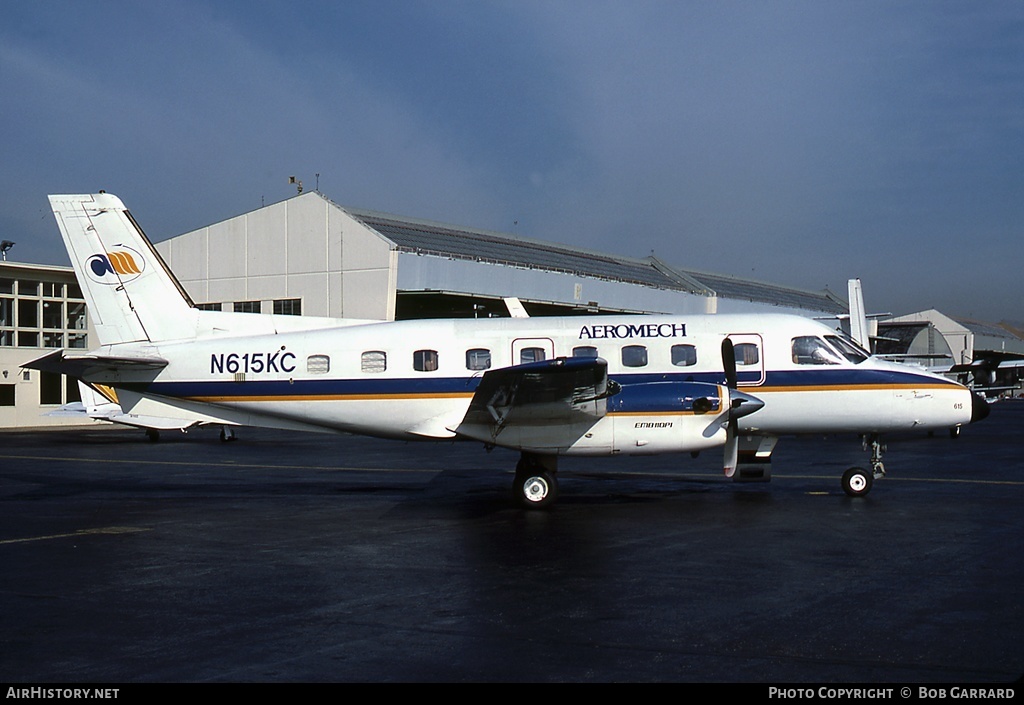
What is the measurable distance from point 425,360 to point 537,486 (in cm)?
284

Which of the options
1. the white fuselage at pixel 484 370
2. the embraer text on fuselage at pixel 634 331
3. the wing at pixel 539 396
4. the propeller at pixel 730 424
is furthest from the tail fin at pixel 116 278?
the propeller at pixel 730 424

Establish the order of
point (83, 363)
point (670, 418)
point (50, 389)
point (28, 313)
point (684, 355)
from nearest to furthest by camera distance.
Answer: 1. point (670, 418)
2. point (83, 363)
3. point (684, 355)
4. point (28, 313)
5. point (50, 389)

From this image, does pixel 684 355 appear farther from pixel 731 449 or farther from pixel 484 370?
pixel 484 370

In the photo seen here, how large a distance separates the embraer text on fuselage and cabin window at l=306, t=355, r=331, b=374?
4.31 m

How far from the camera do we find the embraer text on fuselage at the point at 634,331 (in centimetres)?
1599

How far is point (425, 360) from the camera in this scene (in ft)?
52.2

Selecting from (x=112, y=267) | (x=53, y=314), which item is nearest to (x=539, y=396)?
(x=112, y=267)

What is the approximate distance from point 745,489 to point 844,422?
2.41 m

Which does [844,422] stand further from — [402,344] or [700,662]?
[700,662]

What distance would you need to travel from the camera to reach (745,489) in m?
17.5

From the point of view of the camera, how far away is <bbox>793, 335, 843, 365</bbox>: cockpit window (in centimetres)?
1594

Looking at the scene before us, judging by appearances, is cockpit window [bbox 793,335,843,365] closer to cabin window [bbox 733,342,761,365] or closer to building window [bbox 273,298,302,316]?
cabin window [bbox 733,342,761,365]

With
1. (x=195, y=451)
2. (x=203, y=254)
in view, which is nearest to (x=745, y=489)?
(x=195, y=451)
